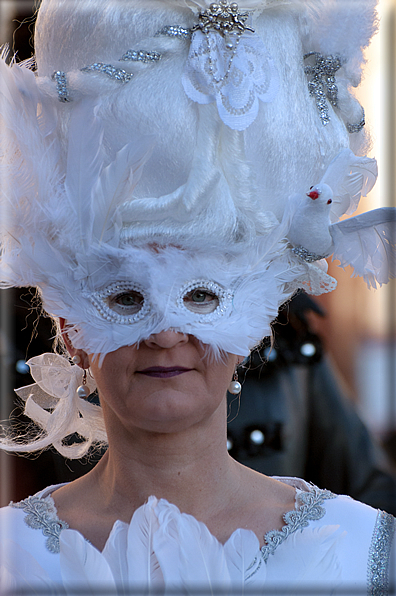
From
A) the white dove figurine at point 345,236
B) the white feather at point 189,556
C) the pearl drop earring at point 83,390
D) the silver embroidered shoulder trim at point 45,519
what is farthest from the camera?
the pearl drop earring at point 83,390

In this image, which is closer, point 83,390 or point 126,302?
point 126,302

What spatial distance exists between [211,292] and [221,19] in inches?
22.6

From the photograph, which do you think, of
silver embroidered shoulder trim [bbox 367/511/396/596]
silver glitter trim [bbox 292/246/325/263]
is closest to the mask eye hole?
silver glitter trim [bbox 292/246/325/263]

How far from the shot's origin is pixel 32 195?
1372 millimetres

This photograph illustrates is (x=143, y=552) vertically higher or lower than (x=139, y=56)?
lower

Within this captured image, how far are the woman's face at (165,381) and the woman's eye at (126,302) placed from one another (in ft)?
0.26

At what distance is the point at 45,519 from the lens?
1.57 meters

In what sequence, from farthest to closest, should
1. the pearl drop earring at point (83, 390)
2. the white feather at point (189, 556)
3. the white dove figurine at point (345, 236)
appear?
the pearl drop earring at point (83, 390), the white dove figurine at point (345, 236), the white feather at point (189, 556)

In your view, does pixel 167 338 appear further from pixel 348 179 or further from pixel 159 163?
pixel 348 179

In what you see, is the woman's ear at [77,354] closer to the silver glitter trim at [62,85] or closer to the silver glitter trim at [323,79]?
the silver glitter trim at [62,85]

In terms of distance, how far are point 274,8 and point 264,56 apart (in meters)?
0.12

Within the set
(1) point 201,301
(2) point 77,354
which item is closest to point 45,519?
(2) point 77,354

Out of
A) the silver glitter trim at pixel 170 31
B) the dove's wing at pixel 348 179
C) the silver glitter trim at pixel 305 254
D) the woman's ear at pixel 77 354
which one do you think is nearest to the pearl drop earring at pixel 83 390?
the woman's ear at pixel 77 354

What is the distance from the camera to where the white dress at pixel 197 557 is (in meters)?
1.28
